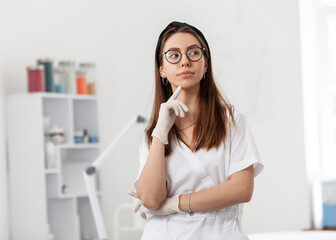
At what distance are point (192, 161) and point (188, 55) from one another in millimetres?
228

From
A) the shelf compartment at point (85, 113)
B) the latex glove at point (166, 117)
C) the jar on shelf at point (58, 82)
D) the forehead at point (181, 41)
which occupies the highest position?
the jar on shelf at point (58, 82)

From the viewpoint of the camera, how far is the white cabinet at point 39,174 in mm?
3713

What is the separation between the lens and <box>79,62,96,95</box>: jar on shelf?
4.07m

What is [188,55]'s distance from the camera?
122 cm

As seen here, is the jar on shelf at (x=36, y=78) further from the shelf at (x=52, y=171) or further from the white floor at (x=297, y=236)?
the white floor at (x=297, y=236)

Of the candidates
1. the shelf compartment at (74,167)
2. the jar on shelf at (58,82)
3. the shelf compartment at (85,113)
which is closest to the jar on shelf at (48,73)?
the jar on shelf at (58,82)

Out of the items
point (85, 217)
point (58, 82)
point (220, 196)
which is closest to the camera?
point (220, 196)

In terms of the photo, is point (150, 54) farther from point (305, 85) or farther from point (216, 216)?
point (216, 216)

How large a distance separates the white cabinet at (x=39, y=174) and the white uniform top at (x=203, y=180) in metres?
2.61

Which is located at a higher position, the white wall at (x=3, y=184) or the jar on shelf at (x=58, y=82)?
the jar on shelf at (x=58, y=82)

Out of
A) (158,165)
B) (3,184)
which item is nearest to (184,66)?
(158,165)

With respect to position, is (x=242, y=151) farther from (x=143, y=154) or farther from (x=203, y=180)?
(x=143, y=154)

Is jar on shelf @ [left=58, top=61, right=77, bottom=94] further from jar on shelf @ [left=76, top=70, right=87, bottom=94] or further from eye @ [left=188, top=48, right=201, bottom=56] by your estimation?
eye @ [left=188, top=48, right=201, bottom=56]

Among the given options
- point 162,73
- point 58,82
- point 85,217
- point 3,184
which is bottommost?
point 85,217
